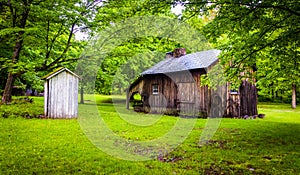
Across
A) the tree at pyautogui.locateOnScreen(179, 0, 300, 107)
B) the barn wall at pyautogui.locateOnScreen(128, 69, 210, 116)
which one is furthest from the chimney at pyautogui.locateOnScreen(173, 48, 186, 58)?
the tree at pyautogui.locateOnScreen(179, 0, 300, 107)

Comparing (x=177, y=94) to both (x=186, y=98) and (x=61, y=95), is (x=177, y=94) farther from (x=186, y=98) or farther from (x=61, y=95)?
(x=61, y=95)

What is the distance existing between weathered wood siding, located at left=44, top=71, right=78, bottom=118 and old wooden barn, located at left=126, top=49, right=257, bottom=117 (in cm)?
796

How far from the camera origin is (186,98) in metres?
18.1

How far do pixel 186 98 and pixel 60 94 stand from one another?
354 inches

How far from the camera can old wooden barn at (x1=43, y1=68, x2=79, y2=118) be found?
41.4 ft

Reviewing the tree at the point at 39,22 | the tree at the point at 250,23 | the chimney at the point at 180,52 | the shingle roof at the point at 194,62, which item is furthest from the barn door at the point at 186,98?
the tree at the point at 250,23

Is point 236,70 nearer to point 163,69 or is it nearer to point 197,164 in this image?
point 197,164

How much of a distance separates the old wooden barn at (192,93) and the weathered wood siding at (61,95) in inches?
313

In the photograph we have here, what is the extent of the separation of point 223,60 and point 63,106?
8.61 meters

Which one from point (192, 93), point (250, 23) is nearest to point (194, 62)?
point (192, 93)

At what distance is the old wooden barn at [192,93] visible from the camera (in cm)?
1725

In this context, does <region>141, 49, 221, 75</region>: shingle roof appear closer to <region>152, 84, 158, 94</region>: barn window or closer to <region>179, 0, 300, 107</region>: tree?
<region>152, 84, 158, 94</region>: barn window

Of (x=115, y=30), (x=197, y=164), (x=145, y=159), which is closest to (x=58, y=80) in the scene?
(x=115, y=30)

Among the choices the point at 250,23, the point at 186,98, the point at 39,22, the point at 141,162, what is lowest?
the point at 141,162
